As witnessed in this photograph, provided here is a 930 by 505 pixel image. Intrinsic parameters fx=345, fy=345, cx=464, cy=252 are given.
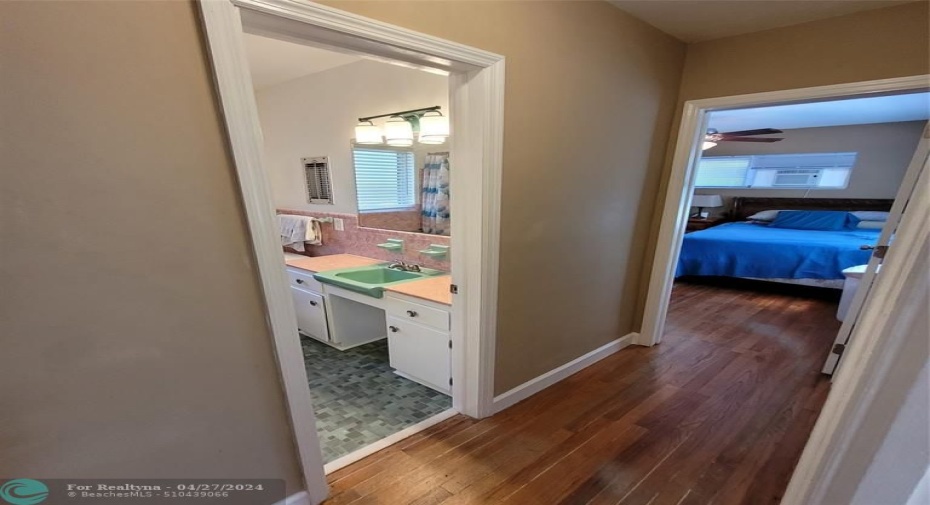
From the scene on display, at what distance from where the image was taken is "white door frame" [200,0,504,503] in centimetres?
99

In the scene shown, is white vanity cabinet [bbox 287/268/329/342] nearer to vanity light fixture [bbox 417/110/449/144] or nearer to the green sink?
the green sink

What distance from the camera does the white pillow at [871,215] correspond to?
508cm

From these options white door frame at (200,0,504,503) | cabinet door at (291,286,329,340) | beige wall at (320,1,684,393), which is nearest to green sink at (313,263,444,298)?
cabinet door at (291,286,329,340)

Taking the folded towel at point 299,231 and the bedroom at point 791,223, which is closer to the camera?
the bedroom at point 791,223

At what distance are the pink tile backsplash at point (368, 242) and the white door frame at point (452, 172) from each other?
992mm

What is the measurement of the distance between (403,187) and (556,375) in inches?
77.4

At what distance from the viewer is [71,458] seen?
3.14ft

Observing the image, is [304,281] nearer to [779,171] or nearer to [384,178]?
[384,178]

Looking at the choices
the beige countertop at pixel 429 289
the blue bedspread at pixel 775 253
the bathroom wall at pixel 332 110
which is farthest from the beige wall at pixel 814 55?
the blue bedspread at pixel 775 253

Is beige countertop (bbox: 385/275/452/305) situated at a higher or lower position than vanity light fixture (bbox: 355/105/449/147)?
lower

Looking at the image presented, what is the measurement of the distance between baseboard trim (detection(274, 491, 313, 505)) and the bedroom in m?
3.01

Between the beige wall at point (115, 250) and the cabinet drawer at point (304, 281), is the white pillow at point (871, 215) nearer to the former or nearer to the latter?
the cabinet drawer at point (304, 281)

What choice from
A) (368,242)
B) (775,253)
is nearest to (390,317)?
(368,242)

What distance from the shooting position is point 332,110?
10.3ft
